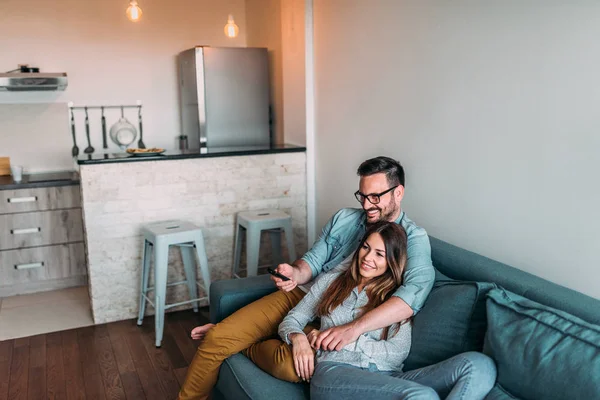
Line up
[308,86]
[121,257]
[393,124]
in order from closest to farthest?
[393,124] < [121,257] < [308,86]

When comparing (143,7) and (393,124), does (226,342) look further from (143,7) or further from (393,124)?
(143,7)

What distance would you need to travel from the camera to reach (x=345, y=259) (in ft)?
8.04

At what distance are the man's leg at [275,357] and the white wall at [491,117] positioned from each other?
93 cm

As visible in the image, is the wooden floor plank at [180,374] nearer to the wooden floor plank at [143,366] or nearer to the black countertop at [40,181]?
the wooden floor plank at [143,366]

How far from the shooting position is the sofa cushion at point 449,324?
6.32ft

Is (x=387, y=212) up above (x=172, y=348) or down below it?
above

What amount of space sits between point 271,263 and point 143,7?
252 cm

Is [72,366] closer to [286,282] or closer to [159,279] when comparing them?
[159,279]

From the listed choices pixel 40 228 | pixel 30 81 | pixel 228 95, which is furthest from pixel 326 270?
pixel 30 81

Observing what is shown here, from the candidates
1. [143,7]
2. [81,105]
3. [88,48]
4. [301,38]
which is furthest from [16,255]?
[301,38]

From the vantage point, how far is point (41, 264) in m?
4.26

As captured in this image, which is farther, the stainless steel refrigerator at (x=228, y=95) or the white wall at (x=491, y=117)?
the stainless steel refrigerator at (x=228, y=95)

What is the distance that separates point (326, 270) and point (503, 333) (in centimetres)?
99

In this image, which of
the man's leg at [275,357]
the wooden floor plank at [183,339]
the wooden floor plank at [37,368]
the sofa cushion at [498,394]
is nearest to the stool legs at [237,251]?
the wooden floor plank at [183,339]
